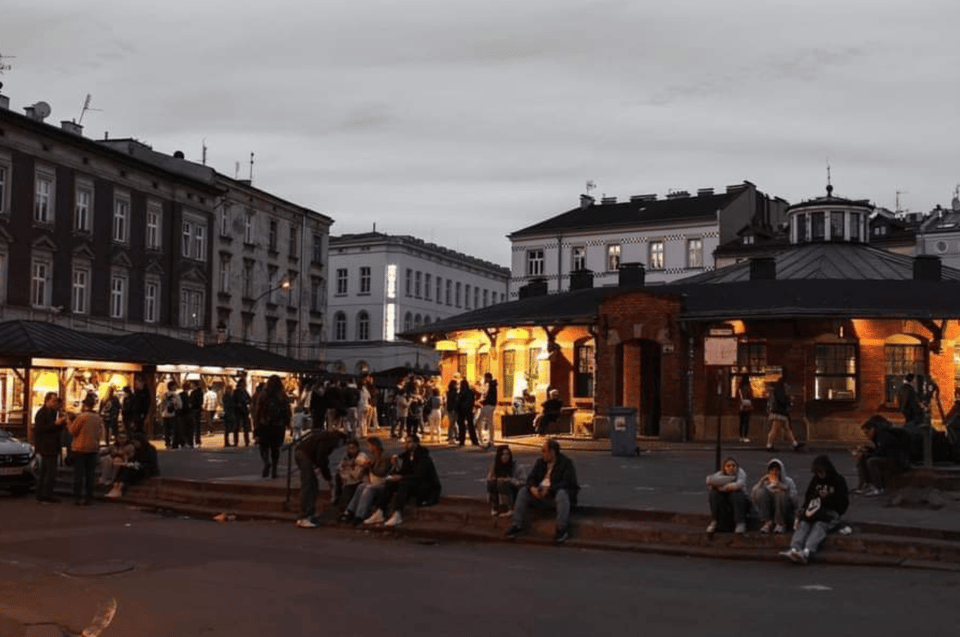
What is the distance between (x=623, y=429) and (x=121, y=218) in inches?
1373

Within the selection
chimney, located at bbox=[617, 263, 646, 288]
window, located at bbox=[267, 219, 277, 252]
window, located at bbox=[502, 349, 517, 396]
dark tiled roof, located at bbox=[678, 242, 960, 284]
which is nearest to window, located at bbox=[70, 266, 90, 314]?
window, located at bbox=[267, 219, 277, 252]

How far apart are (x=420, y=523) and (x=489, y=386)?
12621 mm

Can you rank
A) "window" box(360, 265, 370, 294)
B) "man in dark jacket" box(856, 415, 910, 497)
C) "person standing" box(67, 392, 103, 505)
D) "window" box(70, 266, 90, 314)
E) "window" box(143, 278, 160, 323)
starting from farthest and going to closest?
"window" box(360, 265, 370, 294) < "window" box(143, 278, 160, 323) < "window" box(70, 266, 90, 314) < "person standing" box(67, 392, 103, 505) < "man in dark jacket" box(856, 415, 910, 497)

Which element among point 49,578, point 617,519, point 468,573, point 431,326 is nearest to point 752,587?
point 468,573

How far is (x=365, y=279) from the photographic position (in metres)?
89.5

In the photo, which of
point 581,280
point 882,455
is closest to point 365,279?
point 581,280

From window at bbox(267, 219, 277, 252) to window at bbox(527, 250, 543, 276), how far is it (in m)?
22.4

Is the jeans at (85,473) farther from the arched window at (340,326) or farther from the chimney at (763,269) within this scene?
the arched window at (340,326)

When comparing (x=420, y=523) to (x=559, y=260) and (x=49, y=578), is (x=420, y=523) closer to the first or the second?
(x=49, y=578)

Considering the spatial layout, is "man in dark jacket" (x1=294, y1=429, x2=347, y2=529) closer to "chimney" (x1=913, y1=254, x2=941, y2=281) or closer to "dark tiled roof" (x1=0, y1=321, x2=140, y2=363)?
"dark tiled roof" (x1=0, y1=321, x2=140, y2=363)

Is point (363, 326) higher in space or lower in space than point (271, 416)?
higher

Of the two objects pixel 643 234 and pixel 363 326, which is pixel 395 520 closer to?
pixel 643 234

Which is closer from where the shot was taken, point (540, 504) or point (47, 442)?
point (540, 504)

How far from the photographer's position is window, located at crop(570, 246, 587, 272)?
82.8 metres
